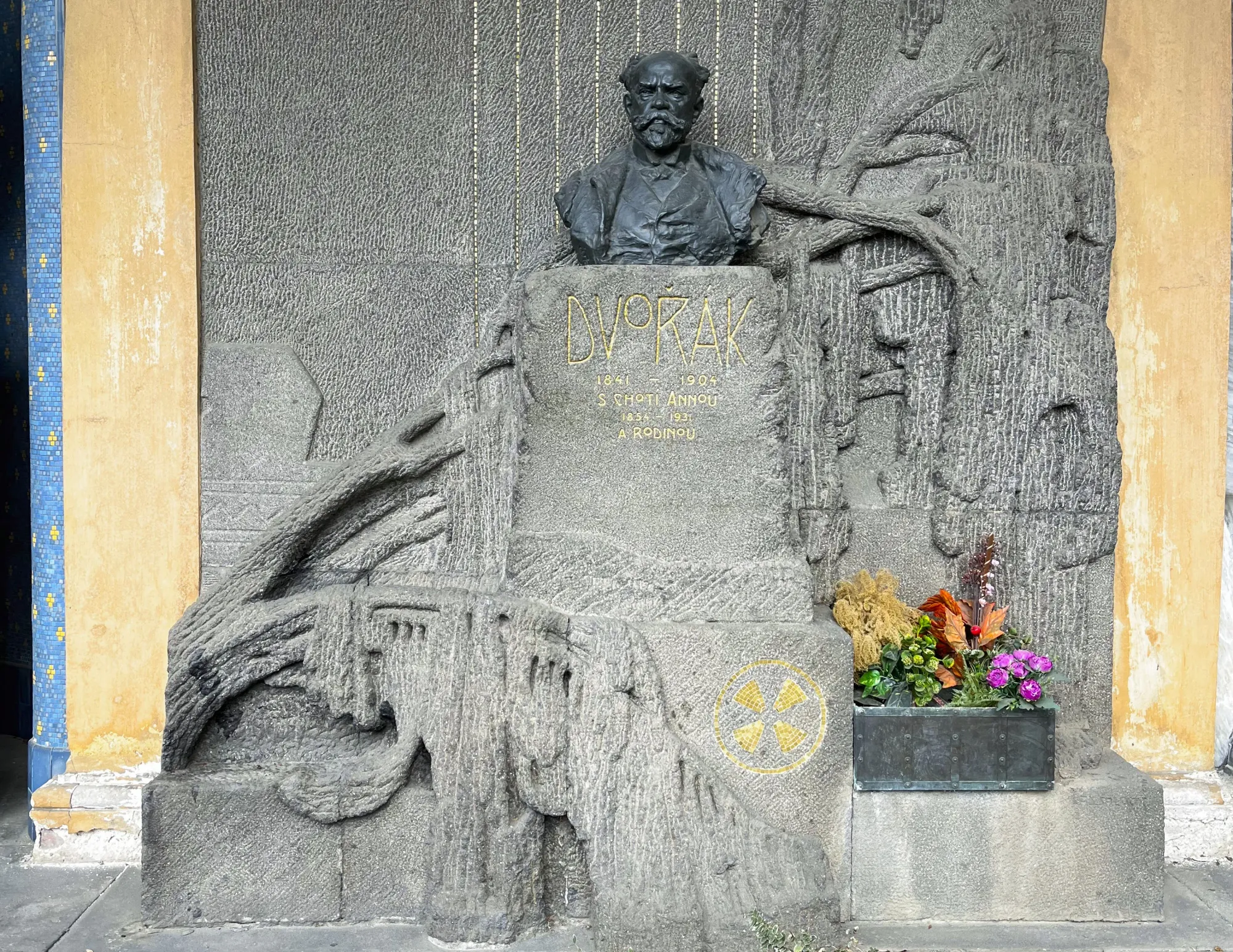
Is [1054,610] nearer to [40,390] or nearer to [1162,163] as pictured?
[1162,163]

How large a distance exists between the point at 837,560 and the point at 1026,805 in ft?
4.09

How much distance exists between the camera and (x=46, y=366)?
511cm

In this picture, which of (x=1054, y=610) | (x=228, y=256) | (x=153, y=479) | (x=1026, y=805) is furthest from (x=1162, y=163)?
(x=153, y=479)

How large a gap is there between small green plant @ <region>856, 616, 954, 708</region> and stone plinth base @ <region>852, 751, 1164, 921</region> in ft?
1.15

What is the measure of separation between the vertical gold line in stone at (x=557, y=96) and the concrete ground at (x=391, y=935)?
9.39 feet

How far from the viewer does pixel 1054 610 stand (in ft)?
16.9

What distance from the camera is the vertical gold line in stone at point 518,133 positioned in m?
5.20

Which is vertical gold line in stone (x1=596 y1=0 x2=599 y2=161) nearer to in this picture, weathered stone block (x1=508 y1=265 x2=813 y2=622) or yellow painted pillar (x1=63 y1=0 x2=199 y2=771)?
weathered stone block (x1=508 y1=265 x2=813 y2=622)

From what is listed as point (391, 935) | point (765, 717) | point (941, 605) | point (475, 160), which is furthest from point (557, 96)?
point (391, 935)

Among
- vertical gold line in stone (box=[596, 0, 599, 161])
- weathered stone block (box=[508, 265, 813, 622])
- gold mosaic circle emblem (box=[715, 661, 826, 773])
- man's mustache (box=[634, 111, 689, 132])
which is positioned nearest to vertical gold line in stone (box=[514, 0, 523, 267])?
vertical gold line in stone (box=[596, 0, 599, 161])

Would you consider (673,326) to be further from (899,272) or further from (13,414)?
(13,414)

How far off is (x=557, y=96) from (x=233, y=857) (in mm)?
3282

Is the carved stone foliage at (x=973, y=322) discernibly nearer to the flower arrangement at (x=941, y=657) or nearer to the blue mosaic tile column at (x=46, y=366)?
the flower arrangement at (x=941, y=657)

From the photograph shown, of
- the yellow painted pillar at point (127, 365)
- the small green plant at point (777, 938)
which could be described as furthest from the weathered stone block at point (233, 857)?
the small green plant at point (777, 938)
